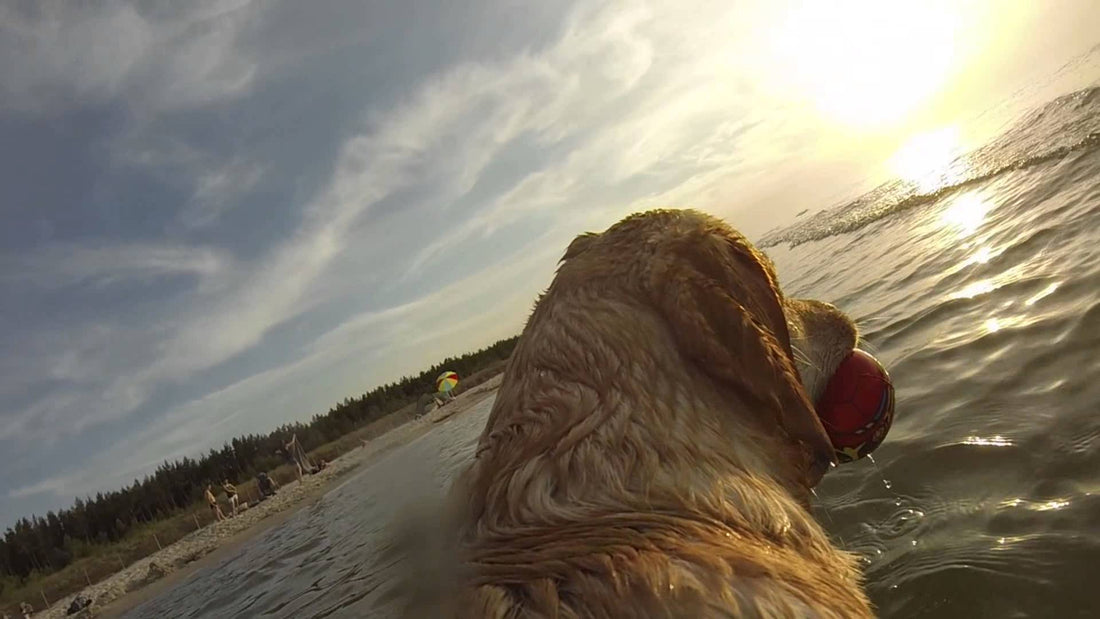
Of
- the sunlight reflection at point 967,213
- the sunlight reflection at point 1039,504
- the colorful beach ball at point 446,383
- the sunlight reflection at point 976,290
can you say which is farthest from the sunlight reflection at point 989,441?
the colorful beach ball at point 446,383

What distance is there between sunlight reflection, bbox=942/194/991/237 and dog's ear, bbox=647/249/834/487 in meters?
9.16

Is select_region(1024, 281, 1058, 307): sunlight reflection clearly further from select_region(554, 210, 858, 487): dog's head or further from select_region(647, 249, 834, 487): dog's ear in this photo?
select_region(647, 249, 834, 487): dog's ear

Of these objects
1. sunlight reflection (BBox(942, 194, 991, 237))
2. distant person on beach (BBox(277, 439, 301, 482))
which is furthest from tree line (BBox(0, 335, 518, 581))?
sunlight reflection (BBox(942, 194, 991, 237))

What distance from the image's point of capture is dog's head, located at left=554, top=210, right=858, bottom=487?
Answer: 2.84 m

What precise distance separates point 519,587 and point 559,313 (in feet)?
4.42

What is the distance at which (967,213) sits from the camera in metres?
11.9

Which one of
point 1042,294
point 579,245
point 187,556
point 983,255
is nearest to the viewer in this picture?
point 579,245

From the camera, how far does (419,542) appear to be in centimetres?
247

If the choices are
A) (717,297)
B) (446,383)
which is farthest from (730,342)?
(446,383)

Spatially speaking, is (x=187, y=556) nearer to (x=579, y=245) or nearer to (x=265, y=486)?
(x=265, y=486)

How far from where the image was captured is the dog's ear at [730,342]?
2.82 meters

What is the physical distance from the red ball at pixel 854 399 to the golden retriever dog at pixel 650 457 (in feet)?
2.88

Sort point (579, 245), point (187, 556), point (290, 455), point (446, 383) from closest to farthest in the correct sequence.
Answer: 1. point (579, 245)
2. point (187, 556)
3. point (290, 455)
4. point (446, 383)

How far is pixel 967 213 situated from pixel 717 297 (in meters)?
11.2
